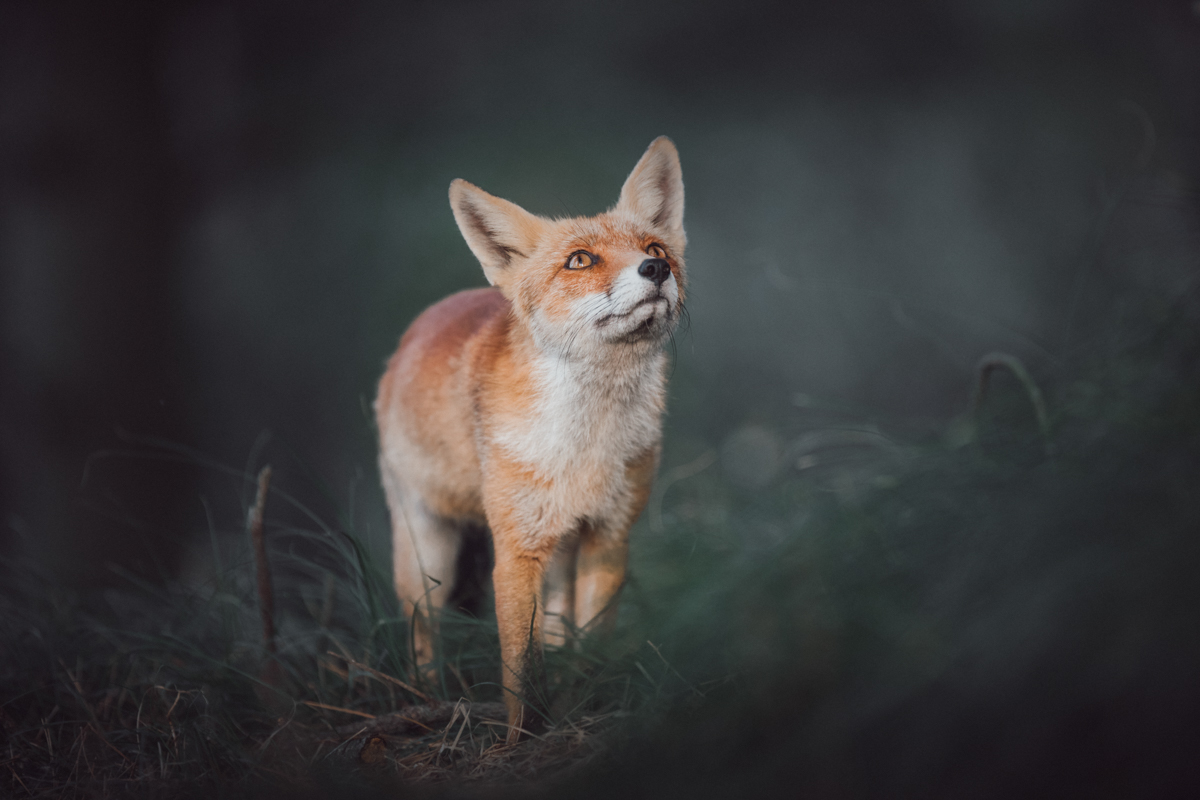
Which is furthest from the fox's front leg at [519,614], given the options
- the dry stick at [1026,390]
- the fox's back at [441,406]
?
the dry stick at [1026,390]

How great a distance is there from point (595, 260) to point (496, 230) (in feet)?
0.92

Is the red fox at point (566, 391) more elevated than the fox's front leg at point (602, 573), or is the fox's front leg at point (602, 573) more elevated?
the red fox at point (566, 391)

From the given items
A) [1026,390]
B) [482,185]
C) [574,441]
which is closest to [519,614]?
[574,441]

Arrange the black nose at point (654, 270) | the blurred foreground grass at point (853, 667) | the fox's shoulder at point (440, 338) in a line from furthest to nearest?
the fox's shoulder at point (440, 338)
the black nose at point (654, 270)
the blurred foreground grass at point (853, 667)

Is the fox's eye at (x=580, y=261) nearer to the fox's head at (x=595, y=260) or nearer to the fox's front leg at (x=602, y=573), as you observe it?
the fox's head at (x=595, y=260)

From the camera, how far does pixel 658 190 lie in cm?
169

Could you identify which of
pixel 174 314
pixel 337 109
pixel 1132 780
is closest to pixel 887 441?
pixel 1132 780

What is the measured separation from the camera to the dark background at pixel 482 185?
2.99m

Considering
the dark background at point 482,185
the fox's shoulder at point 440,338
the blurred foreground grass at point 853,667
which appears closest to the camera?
the blurred foreground grass at point 853,667

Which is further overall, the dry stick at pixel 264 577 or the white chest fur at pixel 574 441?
the dry stick at pixel 264 577

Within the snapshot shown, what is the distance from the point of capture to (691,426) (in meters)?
4.24

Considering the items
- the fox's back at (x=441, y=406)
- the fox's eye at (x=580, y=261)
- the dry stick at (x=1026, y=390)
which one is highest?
the fox's eye at (x=580, y=261)

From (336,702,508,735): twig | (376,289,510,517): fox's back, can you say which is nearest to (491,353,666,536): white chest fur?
(376,289,510,517): fox's back

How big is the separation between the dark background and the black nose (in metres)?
1.61
